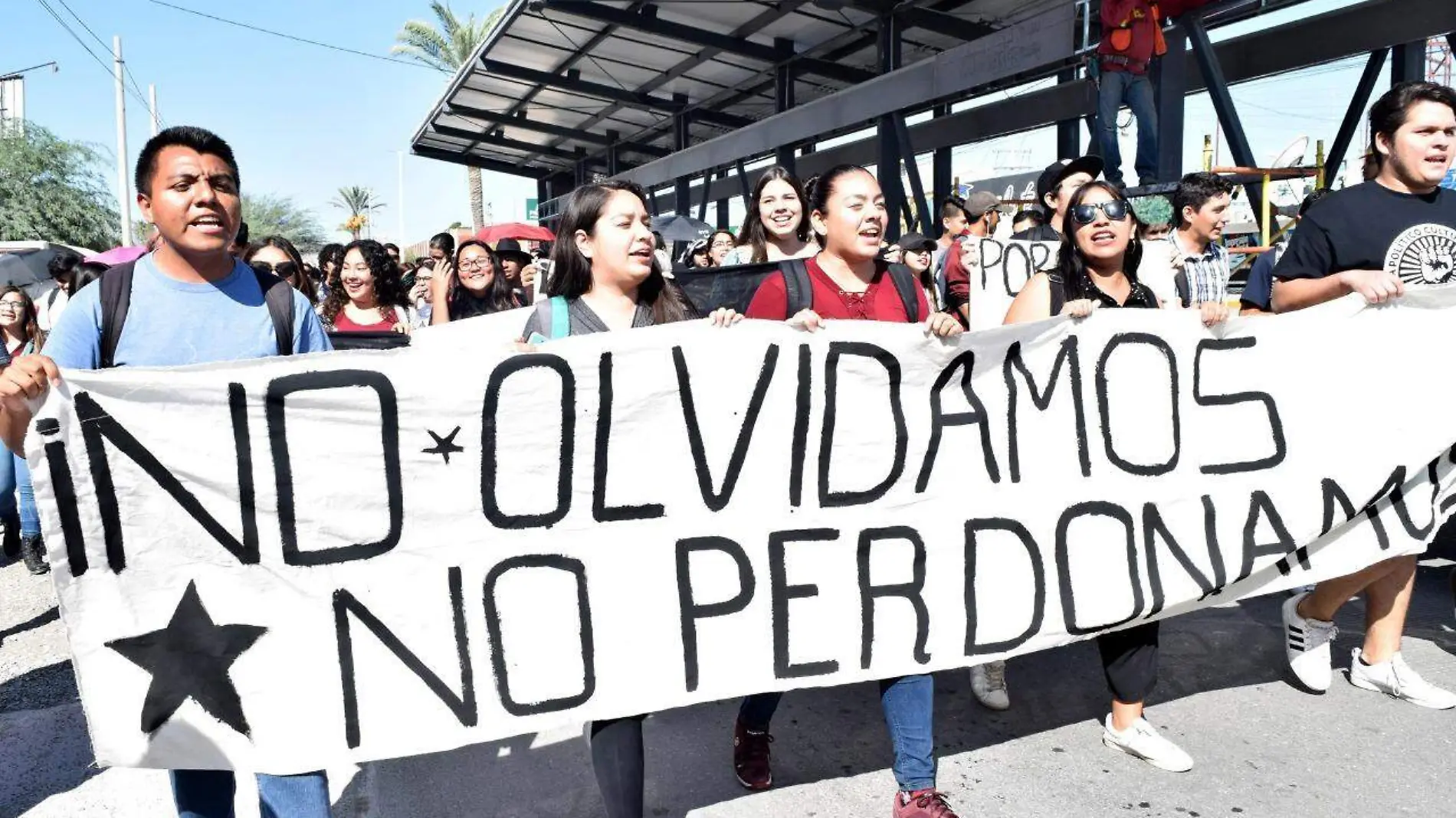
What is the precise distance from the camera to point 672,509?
2.49 m

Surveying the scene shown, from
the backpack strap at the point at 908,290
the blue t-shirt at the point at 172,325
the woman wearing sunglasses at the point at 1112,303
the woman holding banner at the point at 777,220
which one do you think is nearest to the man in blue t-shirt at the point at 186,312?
the blue t-shirt at the point at 172,325

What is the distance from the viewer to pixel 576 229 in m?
2.57

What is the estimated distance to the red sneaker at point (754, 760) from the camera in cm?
285

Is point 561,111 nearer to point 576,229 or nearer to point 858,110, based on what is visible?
point 858,110

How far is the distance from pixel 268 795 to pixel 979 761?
1.92 m

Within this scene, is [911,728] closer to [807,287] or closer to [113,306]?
[807,287]

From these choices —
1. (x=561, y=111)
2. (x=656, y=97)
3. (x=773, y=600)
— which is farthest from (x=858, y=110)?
(x=773, y=600)

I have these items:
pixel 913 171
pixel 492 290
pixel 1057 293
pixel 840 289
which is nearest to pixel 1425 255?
pixel 1057 293

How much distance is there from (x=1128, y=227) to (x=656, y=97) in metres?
18.9

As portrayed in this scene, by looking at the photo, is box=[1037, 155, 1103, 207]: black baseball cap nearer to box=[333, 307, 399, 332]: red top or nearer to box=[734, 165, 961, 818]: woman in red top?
box=[734, 165, 961, 818]: woman in red top

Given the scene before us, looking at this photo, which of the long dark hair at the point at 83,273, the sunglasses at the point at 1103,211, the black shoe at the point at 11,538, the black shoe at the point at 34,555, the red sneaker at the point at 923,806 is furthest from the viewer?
the long dark hair at the point at 83,273

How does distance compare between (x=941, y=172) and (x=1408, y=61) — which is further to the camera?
(x=941, y=172)

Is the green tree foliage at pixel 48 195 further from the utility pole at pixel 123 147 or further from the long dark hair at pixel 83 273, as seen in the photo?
the long dark hair at pixel 83 273

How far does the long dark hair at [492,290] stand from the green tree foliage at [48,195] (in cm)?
2737
